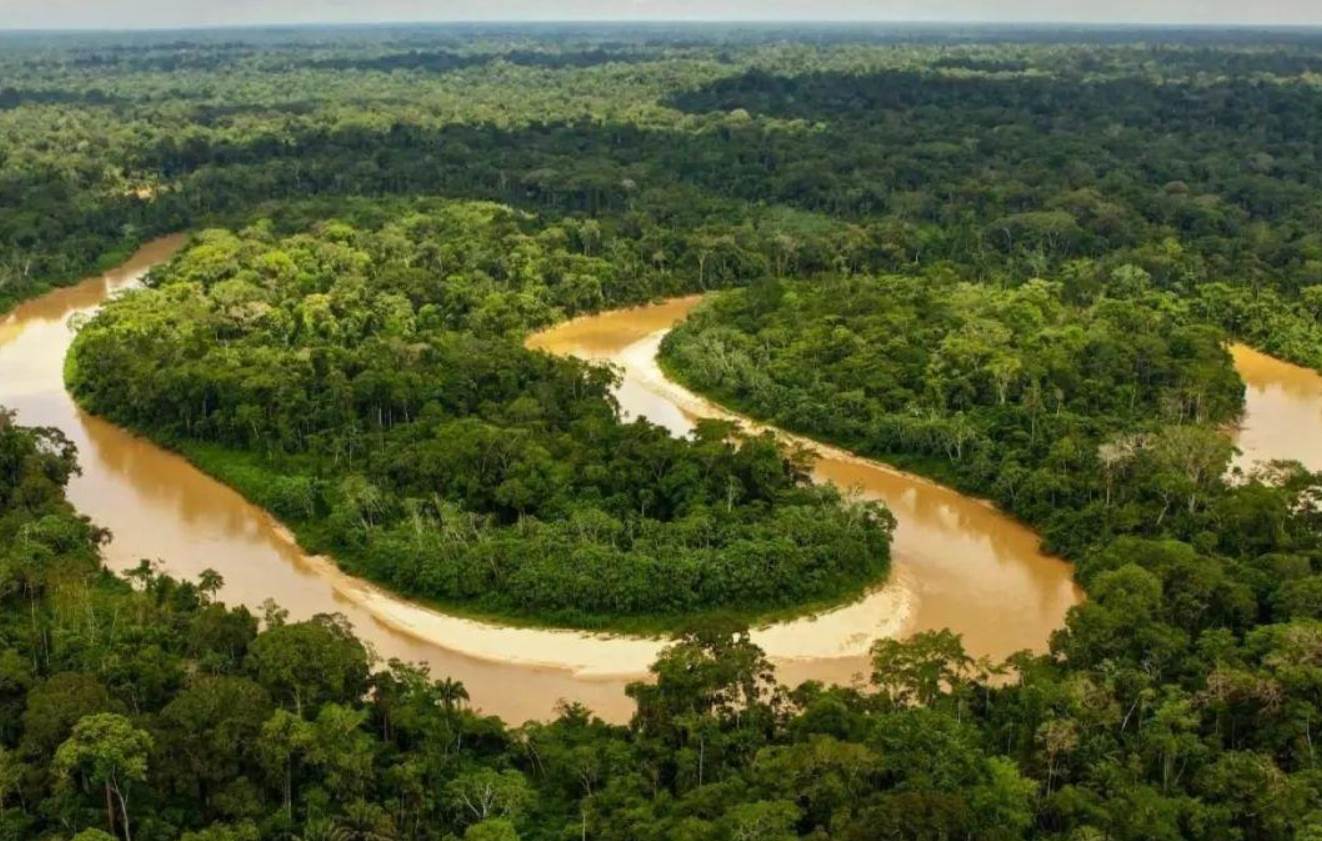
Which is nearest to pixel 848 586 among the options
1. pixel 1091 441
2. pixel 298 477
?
pixel 1091 441

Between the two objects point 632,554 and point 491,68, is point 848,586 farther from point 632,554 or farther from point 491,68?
point 491,68

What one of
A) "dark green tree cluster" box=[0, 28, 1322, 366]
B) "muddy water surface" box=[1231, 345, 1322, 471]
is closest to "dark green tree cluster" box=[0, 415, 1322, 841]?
"muddy water surface" box=[1231, 345, 1322, 471]

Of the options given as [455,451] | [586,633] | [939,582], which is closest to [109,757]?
[586,633]

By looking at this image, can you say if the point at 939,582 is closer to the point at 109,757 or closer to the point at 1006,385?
the point at 1006,385

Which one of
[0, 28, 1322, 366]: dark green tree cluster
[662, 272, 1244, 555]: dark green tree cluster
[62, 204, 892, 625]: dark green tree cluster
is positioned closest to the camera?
[62, 204, 892, 625]: dark green tree cluster

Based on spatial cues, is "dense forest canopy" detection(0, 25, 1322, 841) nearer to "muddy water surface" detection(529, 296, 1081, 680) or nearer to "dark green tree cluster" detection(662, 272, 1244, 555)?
"dark green tree cluster" detection(662, 272, 1244, 555)

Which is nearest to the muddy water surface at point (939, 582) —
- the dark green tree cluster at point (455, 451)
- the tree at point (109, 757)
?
the dark green tree cluster at point (455, 451)

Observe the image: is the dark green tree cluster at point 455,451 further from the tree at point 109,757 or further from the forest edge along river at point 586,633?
the tree at point 109,757
